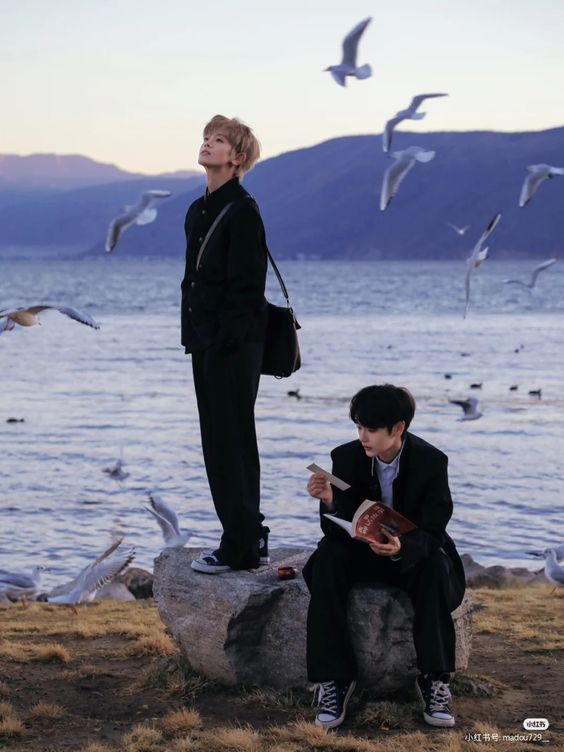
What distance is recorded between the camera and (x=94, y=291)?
7819 cm

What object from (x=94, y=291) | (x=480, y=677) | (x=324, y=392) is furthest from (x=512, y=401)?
(x=94, y=291)

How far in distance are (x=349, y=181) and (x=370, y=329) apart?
151 m

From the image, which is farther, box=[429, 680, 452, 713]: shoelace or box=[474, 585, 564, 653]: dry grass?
box=[474, 585, 564, 653]: dry grass

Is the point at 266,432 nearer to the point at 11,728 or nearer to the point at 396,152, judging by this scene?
the point at 396,152

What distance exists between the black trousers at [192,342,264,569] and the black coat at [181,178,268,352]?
0.09 metres

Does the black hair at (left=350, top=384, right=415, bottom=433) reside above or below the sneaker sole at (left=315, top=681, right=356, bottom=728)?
above

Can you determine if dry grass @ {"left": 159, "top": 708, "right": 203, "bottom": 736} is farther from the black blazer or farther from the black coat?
the black coat

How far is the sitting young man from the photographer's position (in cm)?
450

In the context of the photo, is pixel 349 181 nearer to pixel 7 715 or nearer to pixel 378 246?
pixel 378 246

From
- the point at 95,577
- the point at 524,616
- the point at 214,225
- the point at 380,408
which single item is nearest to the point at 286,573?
the point at 380,408

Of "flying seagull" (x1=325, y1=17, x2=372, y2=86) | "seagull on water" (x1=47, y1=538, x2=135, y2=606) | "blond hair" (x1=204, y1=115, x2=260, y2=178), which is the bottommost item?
"seagull on water" (x1=47, y1=538, x2=135, y2=606)

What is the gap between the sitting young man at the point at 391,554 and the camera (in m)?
4.50

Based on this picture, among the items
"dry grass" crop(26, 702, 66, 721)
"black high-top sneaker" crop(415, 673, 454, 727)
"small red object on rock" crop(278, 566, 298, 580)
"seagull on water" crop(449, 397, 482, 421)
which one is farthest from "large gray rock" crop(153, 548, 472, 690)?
"seagull on water" crop(449, 397, 482, 421)

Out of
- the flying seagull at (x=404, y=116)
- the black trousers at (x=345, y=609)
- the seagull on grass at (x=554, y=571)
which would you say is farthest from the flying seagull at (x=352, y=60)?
the black trousers at (x=345, y=609)
